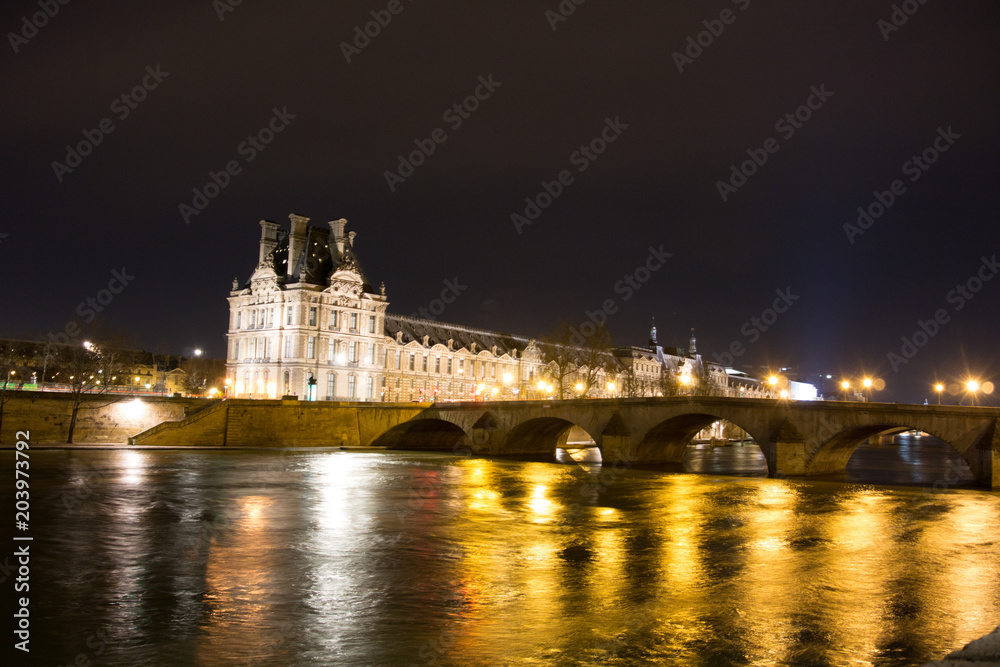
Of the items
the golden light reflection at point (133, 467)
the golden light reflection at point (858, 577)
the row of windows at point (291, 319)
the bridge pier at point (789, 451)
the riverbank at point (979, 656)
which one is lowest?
the golden light reflection at point (858, 577)

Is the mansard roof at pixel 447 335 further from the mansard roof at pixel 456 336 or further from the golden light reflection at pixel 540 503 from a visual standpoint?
the golden light reflection at pixel 540 503

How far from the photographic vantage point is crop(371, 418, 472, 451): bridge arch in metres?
76.1

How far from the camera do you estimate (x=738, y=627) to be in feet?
47.9

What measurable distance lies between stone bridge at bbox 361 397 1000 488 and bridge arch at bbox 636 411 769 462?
0.10m

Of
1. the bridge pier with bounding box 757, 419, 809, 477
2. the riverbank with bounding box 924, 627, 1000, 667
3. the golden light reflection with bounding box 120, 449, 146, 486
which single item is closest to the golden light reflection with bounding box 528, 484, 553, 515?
the bridge pier with bounding box 757, 419, 809, 477

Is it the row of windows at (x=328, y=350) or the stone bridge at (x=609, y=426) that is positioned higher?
the row of windows at (x=328, y=350)

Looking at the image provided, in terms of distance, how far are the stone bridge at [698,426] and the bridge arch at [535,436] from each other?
4.6 inches

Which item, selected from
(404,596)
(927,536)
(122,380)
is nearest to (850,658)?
(404,596)

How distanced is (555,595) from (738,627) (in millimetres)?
3891

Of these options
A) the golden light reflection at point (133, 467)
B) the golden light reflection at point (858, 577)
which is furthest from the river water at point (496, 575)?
the golden light reflection at point (133, 467)

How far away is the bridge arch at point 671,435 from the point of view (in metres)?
54.9

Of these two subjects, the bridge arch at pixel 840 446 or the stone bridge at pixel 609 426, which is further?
the bridge arch at pixel 840 446

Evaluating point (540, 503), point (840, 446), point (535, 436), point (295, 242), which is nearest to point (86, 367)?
point (295, 242)

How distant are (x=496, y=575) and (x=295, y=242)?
80591mm
